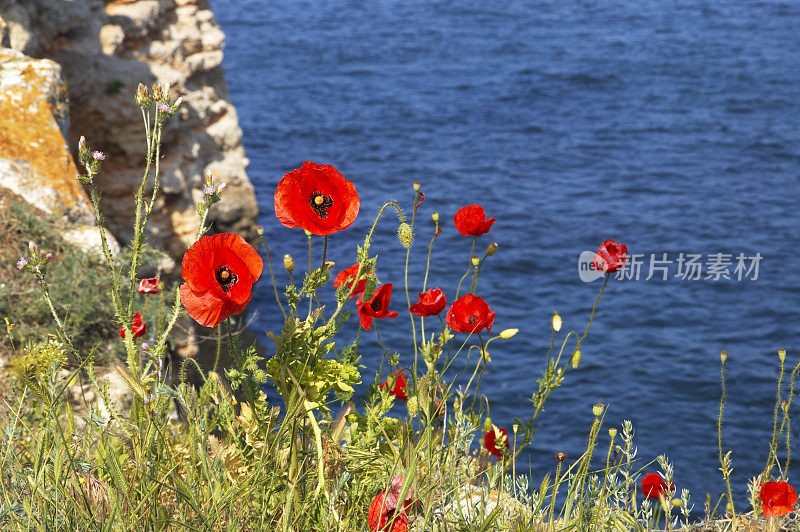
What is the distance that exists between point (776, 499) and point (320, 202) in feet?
6.16

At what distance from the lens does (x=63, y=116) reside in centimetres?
684

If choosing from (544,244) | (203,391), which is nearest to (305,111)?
(544,244)

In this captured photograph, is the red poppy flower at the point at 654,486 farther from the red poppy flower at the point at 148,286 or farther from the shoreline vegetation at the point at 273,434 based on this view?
the red poppy flower at the point at 148,286

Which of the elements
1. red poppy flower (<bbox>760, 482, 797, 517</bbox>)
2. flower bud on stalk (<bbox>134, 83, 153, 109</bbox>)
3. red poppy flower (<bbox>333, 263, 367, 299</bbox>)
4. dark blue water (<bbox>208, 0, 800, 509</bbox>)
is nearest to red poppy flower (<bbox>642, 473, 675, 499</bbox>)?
red poppy flower (<bbox>760, 482, 797, 517</bbox>)

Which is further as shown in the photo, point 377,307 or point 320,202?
point 377,307

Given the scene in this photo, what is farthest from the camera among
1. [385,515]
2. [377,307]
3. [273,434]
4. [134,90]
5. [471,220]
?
[134,90]

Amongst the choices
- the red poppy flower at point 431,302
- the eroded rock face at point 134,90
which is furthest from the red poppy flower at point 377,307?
the eroded rock face at point 134,90

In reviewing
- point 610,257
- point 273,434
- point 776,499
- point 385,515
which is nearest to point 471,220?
point 610,257

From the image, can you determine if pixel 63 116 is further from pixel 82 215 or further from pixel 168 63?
pixel 168 63

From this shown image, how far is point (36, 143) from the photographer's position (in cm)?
643

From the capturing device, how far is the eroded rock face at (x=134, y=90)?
8.87m

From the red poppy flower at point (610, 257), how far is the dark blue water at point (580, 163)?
4.81 metres

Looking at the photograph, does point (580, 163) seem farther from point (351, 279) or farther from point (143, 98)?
point (143, 98)

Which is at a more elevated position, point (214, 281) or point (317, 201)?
point (317, 201)
